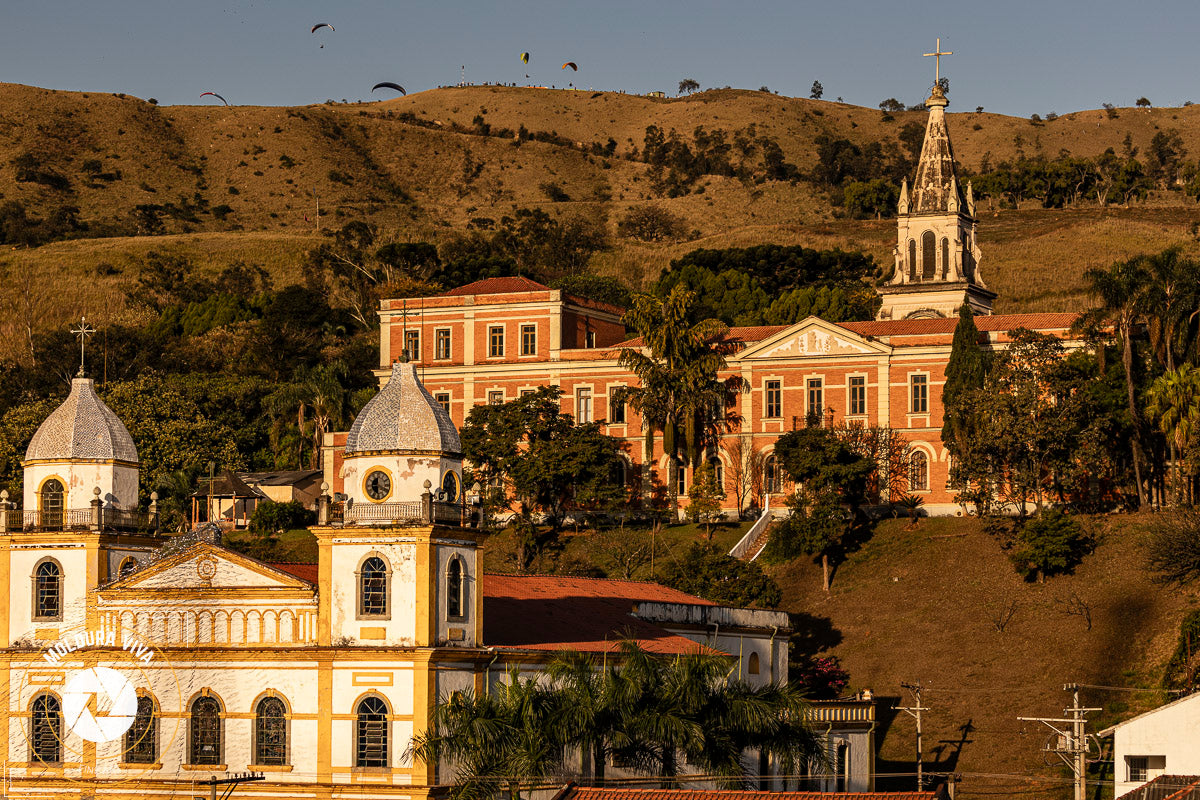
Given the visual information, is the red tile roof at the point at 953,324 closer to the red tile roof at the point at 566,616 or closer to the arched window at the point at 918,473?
the arched window at the point at 918,473

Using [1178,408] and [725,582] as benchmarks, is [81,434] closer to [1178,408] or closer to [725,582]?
[725,582]

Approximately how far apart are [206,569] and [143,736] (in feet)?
13.9

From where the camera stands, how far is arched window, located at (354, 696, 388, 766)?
44.3 metres

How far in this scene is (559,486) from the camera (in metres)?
86.7

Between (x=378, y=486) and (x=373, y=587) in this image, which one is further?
(x=378, y=486)

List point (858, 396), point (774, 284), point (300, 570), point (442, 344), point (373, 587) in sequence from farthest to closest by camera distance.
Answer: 1. point (774, 284)
2. point (442, 344)
3. point (858, 396)
4. point (300, 570)
5. point (373, 587)

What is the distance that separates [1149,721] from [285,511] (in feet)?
165

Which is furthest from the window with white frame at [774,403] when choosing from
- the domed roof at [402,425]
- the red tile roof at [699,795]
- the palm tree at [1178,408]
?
the red tile roof at [699,795]

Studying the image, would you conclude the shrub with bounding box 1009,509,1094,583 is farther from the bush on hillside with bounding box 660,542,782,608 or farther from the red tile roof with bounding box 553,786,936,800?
the red tile roof with bounding box 553,786,936,800

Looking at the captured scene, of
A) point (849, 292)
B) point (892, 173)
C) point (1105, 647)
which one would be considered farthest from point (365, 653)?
point (892, 173)

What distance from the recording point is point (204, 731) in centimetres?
4616

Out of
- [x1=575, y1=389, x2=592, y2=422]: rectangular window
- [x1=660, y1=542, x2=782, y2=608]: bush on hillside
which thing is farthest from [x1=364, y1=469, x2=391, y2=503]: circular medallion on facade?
[x1=575, y1=389, x2=592, y2=422]: rectangular window

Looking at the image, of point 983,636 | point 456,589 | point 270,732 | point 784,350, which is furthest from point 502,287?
point 270,732

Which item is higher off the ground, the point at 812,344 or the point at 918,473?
the point at 812,344
